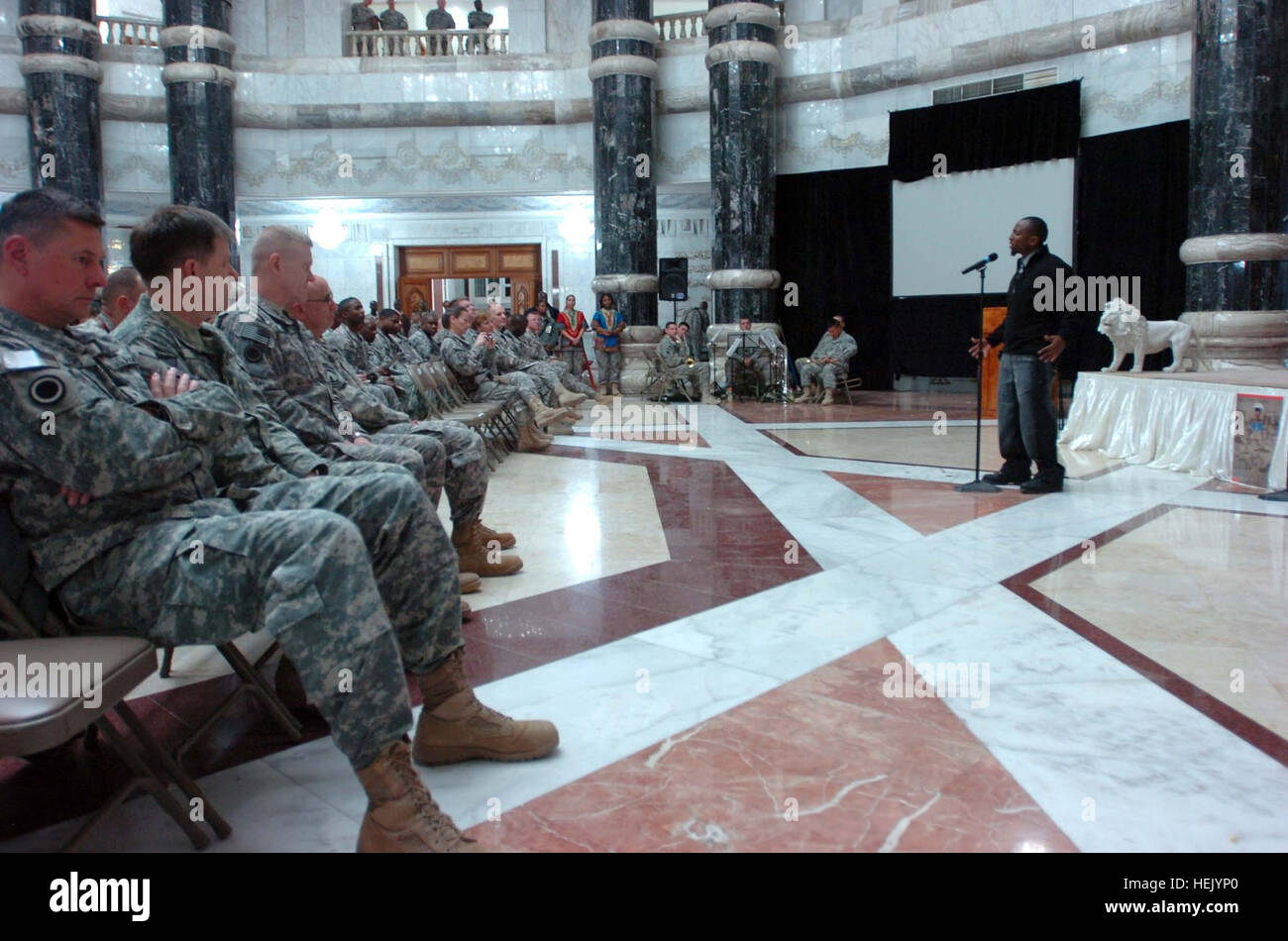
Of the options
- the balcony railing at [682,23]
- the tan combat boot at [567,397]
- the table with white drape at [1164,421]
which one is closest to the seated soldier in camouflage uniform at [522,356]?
the tan combat boot at [567,397]

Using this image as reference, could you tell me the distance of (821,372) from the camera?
39.7 feet

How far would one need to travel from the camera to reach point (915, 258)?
42.9 ft

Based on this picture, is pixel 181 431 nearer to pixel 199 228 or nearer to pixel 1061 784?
pixel 199 228

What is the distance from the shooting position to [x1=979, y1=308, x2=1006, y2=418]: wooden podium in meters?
10.3

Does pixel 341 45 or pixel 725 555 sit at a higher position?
pixel 341 45

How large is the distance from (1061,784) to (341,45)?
15.0 metres

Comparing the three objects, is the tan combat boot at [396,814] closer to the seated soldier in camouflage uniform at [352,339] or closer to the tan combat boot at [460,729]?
the tan combat boot at [460,729]

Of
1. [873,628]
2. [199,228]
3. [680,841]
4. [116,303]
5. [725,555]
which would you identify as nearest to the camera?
[680,841]

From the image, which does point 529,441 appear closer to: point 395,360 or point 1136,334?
point 395,360

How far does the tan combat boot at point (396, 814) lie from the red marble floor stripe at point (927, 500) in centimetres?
326

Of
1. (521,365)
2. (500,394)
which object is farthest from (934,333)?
(500,394)

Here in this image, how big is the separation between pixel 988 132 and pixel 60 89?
37.7ft
